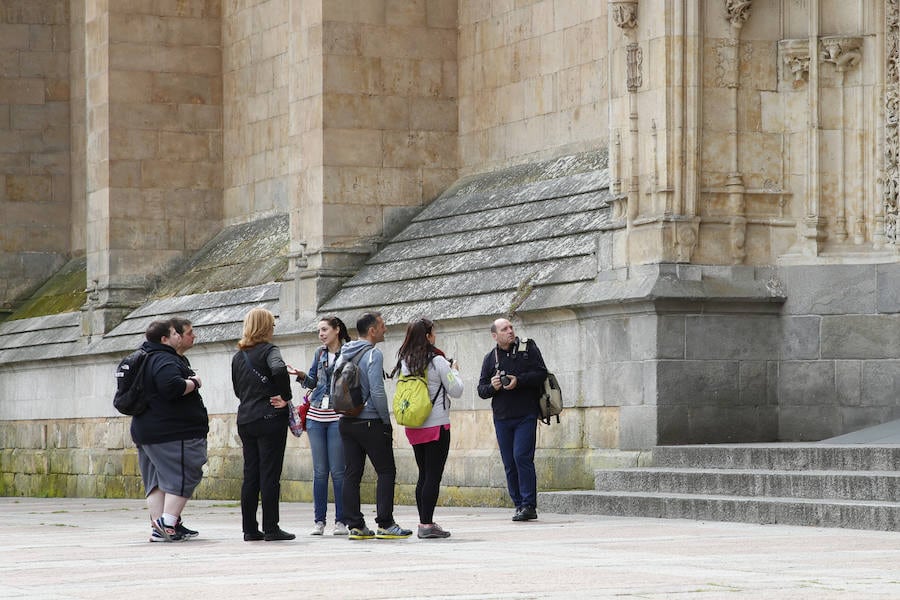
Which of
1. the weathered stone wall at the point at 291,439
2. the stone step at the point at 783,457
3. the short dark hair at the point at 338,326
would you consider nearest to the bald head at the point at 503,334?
the short dark hair at the point at 338,326

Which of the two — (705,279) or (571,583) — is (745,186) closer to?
(705,279)

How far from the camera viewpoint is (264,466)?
12.8m

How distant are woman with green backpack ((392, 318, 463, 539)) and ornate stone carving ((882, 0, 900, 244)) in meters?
5.48

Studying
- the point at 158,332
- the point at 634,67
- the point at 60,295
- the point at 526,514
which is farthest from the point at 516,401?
the point at 60,295

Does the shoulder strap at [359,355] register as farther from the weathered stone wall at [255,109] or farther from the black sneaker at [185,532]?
the weathered stone wall at [255,109]

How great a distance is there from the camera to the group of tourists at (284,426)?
492 inches

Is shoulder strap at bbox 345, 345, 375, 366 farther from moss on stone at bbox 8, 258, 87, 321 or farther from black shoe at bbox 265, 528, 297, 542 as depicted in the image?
moss on stone at bbox 8, 258, 87, 321

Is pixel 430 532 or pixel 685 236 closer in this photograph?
pixel 430 532

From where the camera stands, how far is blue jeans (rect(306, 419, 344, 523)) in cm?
1319

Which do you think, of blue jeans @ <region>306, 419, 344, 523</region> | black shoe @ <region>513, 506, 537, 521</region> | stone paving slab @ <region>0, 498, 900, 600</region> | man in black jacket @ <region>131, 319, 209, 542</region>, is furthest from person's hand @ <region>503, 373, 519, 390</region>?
man in black jacket @ <region>131, 319, 209, 542</region>

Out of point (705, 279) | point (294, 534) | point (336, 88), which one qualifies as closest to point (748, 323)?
point (705, 279)

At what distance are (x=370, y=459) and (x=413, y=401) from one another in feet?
1.65

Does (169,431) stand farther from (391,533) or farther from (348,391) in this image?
(391,533)

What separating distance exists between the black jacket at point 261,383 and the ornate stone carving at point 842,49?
6.23 m
